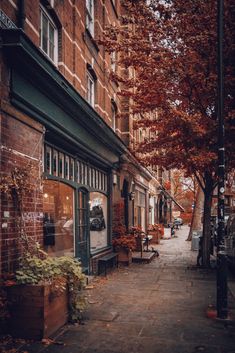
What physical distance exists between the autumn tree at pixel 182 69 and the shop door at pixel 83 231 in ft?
11.9

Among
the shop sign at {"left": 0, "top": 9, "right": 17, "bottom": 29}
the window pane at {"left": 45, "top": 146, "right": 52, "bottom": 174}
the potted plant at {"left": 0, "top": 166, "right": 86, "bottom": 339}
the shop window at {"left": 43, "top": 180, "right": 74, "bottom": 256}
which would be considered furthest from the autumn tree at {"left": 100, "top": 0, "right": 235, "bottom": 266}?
the potted plant at {"left": 0, "top": 166, "right": 86, "bottom": 339}

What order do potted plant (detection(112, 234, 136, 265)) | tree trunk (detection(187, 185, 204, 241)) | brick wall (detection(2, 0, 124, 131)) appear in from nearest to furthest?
brick wall (detection(2, 0, 124, 131)) → potted plant (detection(112, 234, 136, 265)) → tree trunk (detection(187, 185, 204, 241))

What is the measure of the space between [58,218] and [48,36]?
434cm

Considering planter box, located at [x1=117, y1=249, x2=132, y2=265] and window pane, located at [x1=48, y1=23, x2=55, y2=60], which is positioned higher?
window pane, located at [x1=48, y1=23, x2=55, y2=60]

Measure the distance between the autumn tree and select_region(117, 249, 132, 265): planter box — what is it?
2775 millimetres

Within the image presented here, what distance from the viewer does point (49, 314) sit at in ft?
19.4

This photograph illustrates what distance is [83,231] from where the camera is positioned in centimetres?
1152

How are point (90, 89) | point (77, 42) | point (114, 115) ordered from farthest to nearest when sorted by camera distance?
point (114, 115) → point (90, 89) → point (77, 42)

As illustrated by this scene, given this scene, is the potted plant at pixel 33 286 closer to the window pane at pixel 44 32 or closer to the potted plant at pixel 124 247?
the window pane at pixel 44 32

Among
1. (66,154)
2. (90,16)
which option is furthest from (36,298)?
(90,16)

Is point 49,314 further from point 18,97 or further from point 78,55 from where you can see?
point 78,55

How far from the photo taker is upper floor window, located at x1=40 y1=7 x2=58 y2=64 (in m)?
8.84

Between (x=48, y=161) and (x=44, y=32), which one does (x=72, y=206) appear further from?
(x=44, y=32)

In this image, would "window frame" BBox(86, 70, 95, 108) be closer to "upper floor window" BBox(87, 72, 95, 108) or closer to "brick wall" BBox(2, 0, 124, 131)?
"upper floor window" BBox(87, 72, 95, 108)
